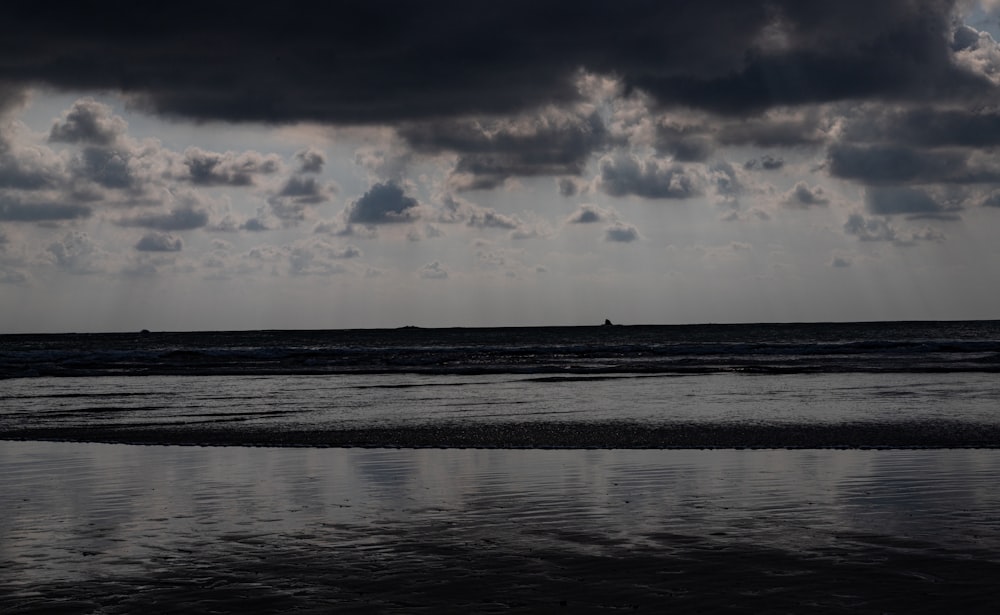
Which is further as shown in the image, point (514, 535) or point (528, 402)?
point (528, 402)

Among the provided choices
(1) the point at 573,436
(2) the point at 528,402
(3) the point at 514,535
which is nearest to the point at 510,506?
(3) the point at 514,535

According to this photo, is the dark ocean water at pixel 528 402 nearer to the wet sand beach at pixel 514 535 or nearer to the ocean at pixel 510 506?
the ocean at pixel 510 506

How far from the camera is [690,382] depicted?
34.7 metres

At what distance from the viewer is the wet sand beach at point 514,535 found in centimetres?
738

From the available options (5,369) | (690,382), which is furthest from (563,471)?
(5,369)

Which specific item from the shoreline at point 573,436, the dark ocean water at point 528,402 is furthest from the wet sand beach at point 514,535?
the dark ocean water at point 528,402

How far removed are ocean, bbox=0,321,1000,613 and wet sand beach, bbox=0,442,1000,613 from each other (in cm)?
4

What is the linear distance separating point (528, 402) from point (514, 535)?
58.3 feet

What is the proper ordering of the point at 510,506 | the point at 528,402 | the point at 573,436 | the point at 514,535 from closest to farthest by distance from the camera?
the point at 514,535
the point at 510,506
the point at 573,436
the point at 528,402

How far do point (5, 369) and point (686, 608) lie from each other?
5459cm

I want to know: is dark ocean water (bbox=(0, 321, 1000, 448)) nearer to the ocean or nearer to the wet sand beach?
the ocean

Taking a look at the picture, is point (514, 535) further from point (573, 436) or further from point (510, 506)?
point (573, 436)

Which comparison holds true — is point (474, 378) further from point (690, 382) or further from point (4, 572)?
point (4, 572)

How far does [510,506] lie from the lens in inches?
435
